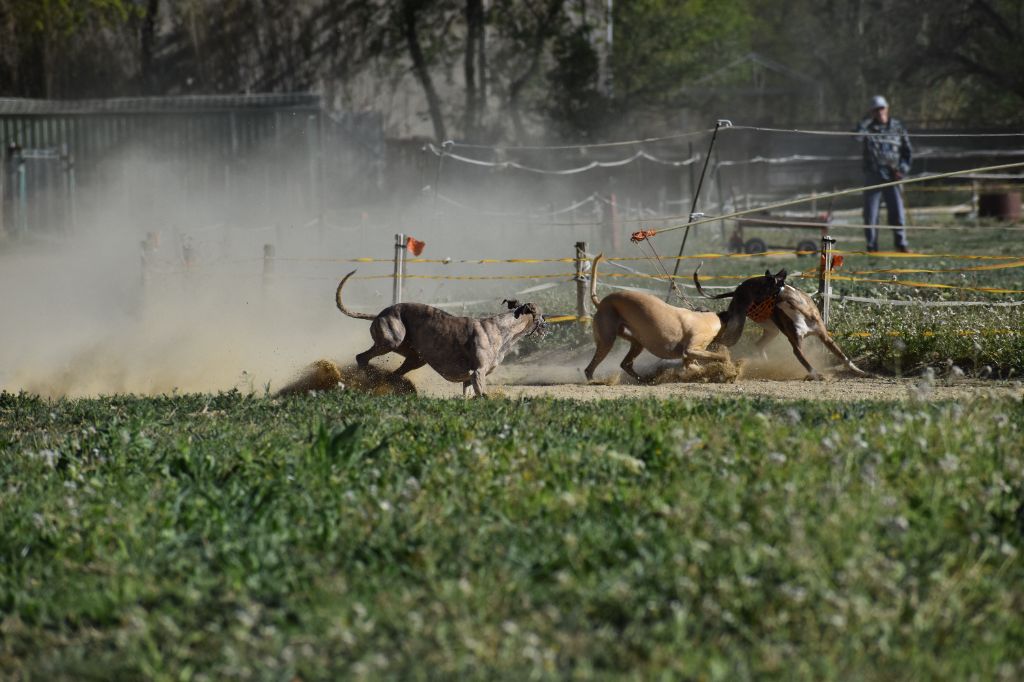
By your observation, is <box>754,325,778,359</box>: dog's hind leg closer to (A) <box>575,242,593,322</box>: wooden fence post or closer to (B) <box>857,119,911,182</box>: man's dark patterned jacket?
(A) <box>575,242,593,322</box>: wooden fence post

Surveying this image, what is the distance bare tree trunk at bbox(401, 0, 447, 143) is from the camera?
132 ft

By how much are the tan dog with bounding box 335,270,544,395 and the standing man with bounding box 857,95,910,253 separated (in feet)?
32.4

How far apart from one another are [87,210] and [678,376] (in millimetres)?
24291

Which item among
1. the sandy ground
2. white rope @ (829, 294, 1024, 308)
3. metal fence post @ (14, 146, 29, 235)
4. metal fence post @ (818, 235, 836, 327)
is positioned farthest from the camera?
metal fence post @ (14, 146, 29, 235)

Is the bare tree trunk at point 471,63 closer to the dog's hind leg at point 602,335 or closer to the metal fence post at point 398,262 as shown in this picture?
the metal fence post at point 398,262

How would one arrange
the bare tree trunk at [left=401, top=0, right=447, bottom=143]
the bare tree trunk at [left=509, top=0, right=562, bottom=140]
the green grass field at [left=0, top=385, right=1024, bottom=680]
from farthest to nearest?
the bare tree trunk at [left=509, top=0, right=562, bottom=140], the bare tree trunk at [left=401, top=0, right=447, bottom=143], the green grass field at [left=0, top=385, right=1024, bottom=680]

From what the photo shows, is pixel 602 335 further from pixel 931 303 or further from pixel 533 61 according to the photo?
pixel 533 61

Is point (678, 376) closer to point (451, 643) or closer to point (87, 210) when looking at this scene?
point (451, 643)

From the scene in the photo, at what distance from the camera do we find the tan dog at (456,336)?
1063 centimetres

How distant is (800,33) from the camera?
5609 centimetres

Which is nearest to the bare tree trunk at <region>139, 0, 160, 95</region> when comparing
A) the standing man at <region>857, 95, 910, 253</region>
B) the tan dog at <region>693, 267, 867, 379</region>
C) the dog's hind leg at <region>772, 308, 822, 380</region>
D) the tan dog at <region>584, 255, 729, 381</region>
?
the standing man at <region>857, 95, 910, 253</region>

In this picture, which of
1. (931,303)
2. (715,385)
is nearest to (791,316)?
(715,385)

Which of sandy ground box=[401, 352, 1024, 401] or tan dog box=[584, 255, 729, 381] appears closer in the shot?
sandy ground box=[401, 352, 1024, 401]

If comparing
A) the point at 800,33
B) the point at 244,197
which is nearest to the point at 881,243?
the point at 244,197
